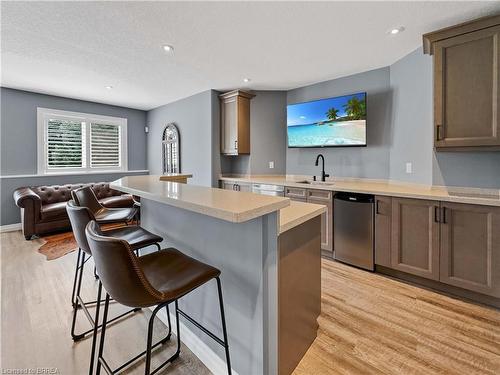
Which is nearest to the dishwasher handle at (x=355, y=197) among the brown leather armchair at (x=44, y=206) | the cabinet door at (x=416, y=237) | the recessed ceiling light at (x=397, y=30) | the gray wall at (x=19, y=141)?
the cabinet door at (x=416, y=237)

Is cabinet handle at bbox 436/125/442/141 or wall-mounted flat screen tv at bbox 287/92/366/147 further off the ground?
wall-mounted flat screen tv at bbox 287/92/366/147

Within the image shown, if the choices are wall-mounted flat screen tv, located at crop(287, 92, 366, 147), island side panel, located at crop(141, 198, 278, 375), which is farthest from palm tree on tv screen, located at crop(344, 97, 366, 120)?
island side panel, located at crop(141, 198, 278, 375)

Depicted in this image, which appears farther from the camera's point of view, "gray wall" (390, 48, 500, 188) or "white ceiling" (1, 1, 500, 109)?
"gray wall" (390, 48, 500, 188)

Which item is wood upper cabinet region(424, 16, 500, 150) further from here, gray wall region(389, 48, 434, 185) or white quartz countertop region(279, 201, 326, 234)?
white quartz countertop region(279, 201, 326, 234)

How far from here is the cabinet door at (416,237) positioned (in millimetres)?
2406

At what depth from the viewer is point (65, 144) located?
5.27m

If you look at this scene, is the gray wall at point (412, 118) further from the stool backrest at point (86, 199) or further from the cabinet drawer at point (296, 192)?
the stool backrest at point (86, 199)

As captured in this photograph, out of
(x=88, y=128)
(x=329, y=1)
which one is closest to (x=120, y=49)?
(x=329, y=1)

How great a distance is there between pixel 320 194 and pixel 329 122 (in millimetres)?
1151

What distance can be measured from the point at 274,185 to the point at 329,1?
229cm

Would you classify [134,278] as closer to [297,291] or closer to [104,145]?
[297,291]

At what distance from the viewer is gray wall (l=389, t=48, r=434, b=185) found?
2800mm

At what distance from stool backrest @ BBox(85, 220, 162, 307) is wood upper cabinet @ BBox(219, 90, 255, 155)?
354 centimetres

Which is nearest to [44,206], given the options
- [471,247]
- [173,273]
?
[173,273]
